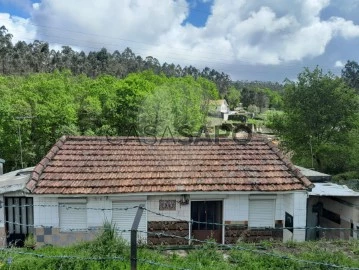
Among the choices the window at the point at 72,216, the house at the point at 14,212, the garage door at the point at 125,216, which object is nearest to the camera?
the window at the point at 72,216

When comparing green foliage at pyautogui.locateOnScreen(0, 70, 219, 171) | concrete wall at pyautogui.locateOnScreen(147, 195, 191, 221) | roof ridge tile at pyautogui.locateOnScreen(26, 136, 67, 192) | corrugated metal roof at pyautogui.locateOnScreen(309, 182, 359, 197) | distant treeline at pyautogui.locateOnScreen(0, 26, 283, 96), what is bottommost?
concrete wall at pyautogui.locateOnScreen(147, 195, 191, 221)

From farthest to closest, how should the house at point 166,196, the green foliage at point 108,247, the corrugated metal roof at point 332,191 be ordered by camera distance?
the corrugated metal roof at point 332,191 < the house at point 166,196 < the green foliage at point 108,247

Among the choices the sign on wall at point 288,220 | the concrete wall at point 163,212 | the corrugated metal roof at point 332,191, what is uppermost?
the corrugated metal roof at point 332,191

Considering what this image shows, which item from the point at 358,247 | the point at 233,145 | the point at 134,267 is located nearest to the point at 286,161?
the point at 233,145

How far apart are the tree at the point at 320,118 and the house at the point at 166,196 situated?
11.6m

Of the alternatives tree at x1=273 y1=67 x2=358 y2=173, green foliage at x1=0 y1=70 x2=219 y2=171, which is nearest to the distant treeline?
green foliage at x1=0 y1=70 x2=219 y2=171

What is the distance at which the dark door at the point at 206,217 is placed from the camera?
1180 centimetres

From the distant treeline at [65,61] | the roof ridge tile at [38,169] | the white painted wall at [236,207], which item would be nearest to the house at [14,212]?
the roof ridge tile at [38,169]

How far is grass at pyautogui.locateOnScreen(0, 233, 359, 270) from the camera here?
655 cm

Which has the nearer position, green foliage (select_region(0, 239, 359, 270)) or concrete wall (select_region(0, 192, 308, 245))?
green foliage (select_region(0, 239, 359, 270))

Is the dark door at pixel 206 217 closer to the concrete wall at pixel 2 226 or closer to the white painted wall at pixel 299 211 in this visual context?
the white painted wall at pixel 299 211

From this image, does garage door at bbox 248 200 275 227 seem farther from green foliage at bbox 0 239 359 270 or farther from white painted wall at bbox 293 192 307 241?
green foliage at bbox 0 239 359 270

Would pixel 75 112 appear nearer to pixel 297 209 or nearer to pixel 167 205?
pixel 167 205

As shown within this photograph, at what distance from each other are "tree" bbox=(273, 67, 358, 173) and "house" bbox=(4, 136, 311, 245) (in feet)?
38.2
